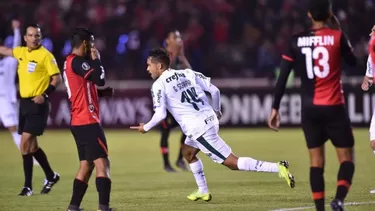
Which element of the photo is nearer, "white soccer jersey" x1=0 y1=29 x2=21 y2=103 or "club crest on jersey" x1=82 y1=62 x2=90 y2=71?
"club crest on jersey" x1=82 y1=62 x2=90 y2=71

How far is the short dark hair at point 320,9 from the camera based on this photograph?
27.1 feet

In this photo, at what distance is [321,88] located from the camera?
8398mm

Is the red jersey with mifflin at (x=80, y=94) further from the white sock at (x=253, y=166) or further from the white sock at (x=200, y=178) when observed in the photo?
the white sock at (x=200, y=178)

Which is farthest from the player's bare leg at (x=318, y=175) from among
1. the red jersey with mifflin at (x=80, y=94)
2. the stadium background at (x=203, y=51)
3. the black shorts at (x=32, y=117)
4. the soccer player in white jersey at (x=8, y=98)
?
the stadium background at (x=203, y=51)

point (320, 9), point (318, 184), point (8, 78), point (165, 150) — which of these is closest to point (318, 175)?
point (318, 184)

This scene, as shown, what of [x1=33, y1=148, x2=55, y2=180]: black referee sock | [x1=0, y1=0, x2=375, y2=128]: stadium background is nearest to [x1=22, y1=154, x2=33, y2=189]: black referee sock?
[x1=33, y1=148, x2=55, y2=180]: black referee sock

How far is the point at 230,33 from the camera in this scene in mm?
24234

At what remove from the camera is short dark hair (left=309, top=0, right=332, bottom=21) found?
8.27 meters

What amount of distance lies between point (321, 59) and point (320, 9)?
0.45 metres

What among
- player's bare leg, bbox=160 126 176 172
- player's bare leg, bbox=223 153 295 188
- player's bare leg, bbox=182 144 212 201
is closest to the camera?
player's bare leg, bbox=223 153 295 188

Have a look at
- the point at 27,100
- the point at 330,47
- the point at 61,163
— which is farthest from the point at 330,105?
the point at 61,163

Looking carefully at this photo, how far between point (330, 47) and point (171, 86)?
2408 millimetres

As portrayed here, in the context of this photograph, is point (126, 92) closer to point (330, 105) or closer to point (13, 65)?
point (13, 65)

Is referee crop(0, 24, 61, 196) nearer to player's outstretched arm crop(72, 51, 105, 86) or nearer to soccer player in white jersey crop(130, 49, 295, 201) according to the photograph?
soccer player in white jersey crop(130, 49, 295, 201)
